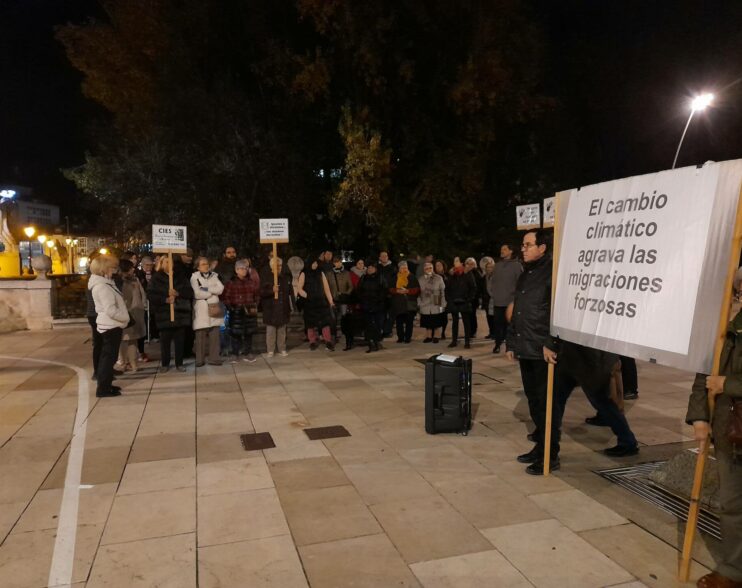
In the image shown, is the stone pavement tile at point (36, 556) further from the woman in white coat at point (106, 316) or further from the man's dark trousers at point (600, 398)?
the woman in white coat at point (106, 316)

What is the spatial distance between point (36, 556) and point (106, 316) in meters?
4.39

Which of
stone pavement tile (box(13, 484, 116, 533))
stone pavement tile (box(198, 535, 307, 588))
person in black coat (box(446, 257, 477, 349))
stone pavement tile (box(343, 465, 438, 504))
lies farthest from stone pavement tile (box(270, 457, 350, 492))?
person in black coat (box(446, 257, 477, 349))

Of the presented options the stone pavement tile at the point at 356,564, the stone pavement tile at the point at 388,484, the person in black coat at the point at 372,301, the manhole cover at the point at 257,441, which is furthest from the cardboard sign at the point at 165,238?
the stone pavement tile at the point at 356,564

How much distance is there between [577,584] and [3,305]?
621 inches

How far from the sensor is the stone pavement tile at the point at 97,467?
4824mm

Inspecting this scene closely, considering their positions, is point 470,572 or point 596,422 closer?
point 470,572

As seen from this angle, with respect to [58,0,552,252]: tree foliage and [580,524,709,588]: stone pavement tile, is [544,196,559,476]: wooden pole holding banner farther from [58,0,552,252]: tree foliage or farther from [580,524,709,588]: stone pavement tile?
[58,0,552,252]: tree foliage

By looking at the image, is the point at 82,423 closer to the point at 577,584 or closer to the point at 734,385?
the point at 577,584

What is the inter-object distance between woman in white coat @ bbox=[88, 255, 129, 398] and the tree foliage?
8943 mm

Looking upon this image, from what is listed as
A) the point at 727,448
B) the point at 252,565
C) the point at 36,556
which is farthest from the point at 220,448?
the point at 727,448

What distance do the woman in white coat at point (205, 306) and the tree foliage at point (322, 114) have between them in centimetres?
736

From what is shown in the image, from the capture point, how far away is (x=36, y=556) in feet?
11.8

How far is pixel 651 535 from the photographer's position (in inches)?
147

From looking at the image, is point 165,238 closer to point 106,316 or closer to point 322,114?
point 106,316
